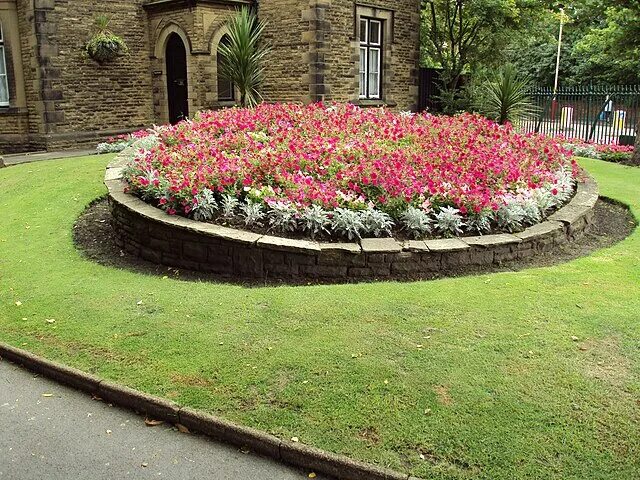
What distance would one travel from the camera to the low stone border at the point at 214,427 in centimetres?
361

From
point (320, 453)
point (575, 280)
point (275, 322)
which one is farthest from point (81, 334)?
point (575, 280)

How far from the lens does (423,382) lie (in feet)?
14.2

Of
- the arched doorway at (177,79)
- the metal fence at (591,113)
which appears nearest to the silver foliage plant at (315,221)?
the arched doorway at (177,79)

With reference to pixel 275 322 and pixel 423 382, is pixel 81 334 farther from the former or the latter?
pixel 423 382

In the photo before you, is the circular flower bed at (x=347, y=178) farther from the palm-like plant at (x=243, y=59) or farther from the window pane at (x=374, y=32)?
the window pane at (x=374, y=32)

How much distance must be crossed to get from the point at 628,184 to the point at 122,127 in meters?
13.4

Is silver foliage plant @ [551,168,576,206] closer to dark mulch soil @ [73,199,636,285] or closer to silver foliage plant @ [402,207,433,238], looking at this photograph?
dark mulch soil @ [73,199,636,285]

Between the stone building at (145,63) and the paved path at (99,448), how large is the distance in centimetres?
1366

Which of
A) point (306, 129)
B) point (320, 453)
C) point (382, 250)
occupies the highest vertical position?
point (306, 129)

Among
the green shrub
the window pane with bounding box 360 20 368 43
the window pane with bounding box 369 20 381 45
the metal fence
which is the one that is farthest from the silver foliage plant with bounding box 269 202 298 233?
the metal fence

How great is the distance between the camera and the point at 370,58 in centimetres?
1972

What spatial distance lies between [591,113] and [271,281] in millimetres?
18252

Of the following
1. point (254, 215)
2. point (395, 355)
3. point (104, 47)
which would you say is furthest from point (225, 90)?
point (395, 355)

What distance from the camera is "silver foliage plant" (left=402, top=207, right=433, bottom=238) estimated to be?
6.96m
